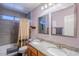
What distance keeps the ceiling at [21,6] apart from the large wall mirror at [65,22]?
1.27ft

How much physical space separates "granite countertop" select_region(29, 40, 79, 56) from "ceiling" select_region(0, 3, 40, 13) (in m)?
0.56

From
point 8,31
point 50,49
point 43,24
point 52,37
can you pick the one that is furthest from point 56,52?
point 8,31

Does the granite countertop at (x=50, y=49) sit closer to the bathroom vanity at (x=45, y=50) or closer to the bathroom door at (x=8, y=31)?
the bathroom vanity at (x=45, y=50)

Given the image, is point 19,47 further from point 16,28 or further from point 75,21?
point 75,21

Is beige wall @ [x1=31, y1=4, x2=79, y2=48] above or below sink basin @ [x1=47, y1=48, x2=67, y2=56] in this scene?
above

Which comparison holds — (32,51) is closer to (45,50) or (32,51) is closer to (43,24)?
(45,50)

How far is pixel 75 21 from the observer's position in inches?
49.8

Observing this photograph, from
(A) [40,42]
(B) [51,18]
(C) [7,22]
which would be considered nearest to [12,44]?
(C) [7,22]

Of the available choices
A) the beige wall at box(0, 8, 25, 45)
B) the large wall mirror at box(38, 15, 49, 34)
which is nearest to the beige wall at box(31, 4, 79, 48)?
the large wall mirror at box(38, 15, 49, 34)

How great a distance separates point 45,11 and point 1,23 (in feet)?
2.53

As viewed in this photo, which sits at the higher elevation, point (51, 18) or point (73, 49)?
point (51, 18)

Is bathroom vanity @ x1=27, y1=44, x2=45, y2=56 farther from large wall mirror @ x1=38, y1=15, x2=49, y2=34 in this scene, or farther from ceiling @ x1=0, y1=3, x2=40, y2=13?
ceiling @ x1=0, y1=3, x2=40, y2=13

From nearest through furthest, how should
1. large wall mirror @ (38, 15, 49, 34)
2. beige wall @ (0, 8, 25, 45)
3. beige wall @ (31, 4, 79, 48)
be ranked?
beige wall @ (31, 4, 79, 48) → beige wall @ (0, 8, 25, 45) → large wall mirror @ (38, 15, 49, 34)

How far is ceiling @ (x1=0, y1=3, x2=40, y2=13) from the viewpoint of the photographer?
1.42 meters
